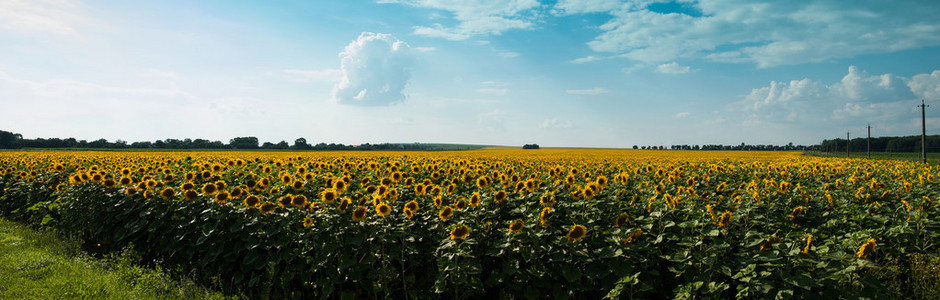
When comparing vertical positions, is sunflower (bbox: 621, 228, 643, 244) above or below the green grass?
above

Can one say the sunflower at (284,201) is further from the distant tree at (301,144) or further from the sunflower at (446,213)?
the distant tree at (301,144)

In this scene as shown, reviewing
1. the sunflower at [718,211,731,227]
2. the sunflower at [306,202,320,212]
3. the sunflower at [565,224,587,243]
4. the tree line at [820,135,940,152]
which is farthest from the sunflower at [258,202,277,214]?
the tree line at [820,135,940,152]

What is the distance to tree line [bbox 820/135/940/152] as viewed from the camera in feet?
289

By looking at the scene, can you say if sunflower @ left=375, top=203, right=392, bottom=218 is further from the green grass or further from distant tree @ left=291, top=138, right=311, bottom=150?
distant tree @ left=291, top=138, right=311, bottom=150

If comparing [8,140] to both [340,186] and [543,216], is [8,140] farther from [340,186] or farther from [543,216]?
[543,216]

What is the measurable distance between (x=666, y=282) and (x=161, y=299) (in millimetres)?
6101

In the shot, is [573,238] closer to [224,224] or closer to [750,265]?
[750,265]

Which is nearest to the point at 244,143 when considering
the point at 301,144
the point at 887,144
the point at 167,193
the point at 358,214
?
the point at 301,144

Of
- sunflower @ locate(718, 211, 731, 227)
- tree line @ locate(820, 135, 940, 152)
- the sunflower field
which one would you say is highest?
tree line @ locate(820, 135, 940, 152)

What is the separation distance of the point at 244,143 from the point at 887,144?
133 meters

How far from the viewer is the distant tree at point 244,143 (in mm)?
72844

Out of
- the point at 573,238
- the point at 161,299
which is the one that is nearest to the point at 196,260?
the point at 161,299

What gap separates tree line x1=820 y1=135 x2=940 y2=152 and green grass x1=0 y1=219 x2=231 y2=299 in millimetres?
108328

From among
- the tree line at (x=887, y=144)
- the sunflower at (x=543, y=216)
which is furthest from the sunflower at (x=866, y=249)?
the tree line at (x=887, y=144)
